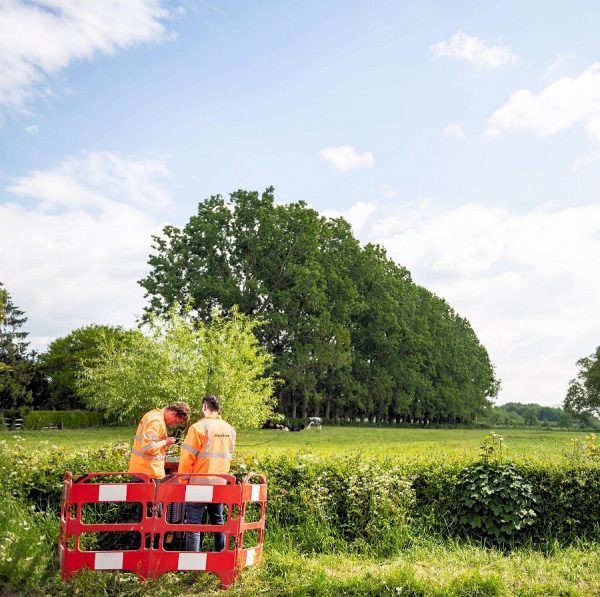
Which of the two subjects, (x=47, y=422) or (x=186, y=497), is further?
(x=47, y=422)

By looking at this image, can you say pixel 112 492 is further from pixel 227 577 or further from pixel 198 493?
pixel 227 577

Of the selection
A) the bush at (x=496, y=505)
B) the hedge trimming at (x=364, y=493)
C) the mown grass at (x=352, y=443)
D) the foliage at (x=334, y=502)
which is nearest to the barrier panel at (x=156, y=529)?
the foliage at (x=334, y=502)

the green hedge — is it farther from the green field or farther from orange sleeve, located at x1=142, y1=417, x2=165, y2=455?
orange sleeve, located at x1=142, y1=417, x2=165, y2=455

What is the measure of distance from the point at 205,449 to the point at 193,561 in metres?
1.28

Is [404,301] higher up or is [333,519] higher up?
[404,301]

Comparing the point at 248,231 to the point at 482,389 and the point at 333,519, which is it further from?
the point at 482,389

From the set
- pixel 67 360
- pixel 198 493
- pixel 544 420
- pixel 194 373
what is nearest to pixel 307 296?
pixel 194 373

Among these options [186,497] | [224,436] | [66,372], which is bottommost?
[186,497]

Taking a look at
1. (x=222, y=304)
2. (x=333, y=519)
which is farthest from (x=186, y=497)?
(x=222, y=304)

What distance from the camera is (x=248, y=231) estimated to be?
52.2m

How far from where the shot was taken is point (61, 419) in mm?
58562

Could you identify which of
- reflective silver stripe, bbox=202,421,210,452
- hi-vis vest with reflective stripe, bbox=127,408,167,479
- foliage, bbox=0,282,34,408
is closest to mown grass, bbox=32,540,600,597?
hi-vis vest with reflective stripe, bbox=127,408,167,479

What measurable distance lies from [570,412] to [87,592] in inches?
3544

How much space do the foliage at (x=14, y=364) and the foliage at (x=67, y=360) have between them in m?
5.20
